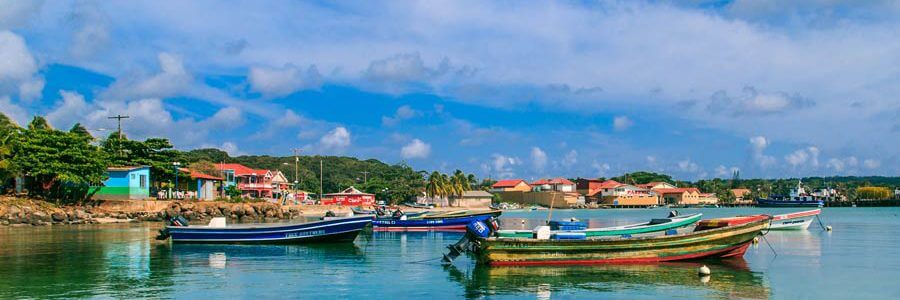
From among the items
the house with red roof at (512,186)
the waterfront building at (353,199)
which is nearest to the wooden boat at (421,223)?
the waterfront building at (353,199)

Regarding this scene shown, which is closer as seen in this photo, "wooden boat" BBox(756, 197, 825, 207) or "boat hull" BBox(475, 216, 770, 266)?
"boat hull" BBox(475, 216, 770, 266)

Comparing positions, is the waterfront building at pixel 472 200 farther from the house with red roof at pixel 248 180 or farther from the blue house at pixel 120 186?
the blue house at pixel 120 186

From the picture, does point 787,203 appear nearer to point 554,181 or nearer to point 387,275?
point 554,181

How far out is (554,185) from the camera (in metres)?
151

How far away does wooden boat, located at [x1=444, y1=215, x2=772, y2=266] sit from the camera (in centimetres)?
2356

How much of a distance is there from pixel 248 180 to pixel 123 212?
112 ft

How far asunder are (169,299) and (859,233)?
41666 millimetres

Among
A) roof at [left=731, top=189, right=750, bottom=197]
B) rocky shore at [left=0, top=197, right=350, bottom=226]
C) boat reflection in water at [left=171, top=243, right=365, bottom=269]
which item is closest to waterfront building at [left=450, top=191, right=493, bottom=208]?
rocky shore at [left=0, top=197, right=350, bottom=226]

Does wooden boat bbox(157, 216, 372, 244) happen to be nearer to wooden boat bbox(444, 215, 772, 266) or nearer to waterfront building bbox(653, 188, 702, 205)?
wooden boat bbox(444, 215, 772, 266)

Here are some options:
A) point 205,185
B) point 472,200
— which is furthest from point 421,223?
point 472,200

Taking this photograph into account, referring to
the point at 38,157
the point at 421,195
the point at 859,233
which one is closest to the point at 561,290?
the point at 859,233

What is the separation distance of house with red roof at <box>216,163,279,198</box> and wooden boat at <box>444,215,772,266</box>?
6452 centimetres

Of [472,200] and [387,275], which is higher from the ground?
[472,200]

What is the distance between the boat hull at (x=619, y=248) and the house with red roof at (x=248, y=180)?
65.0 meters
